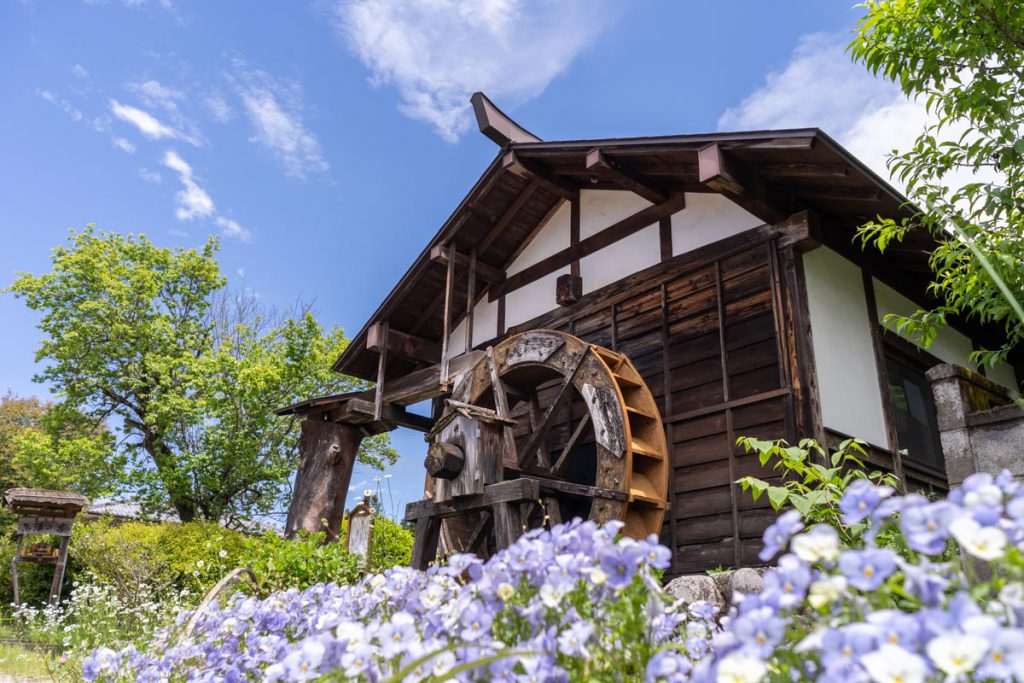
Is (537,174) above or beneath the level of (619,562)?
above

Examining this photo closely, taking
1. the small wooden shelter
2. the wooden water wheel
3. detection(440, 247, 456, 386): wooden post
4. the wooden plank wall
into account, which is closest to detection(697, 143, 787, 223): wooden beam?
the wooden plank wall

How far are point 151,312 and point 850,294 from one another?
16.6 metres

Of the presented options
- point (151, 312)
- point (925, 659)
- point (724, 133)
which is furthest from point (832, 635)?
point (151, 312)

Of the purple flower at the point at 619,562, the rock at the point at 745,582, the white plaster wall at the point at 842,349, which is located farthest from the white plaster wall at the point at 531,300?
the purple flower at the point at 619,562

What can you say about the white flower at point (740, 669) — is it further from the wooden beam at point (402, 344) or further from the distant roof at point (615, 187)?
the wooden beam at point (402, 344)

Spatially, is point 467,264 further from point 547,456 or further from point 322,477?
point 322,477

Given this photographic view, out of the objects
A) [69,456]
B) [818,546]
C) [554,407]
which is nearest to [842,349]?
Answer: [554,407]

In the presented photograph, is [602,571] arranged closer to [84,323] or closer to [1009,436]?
[1009,436]

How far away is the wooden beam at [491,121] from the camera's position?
7137mm

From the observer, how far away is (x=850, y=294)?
19.5 ft

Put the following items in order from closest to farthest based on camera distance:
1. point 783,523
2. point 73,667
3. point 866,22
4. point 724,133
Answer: point 783,523
point 866,22
point 73,667
point 724,133

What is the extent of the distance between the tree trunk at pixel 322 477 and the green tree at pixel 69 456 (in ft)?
34.1

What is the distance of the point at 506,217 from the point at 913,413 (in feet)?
13.8

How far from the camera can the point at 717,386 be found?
5.67 metres
